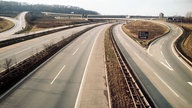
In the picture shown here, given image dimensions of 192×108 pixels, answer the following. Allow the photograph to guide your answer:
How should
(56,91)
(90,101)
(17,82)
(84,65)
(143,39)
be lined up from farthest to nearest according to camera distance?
(143,39) → (84,65) → (17,82) → (56,91) → (90,101)

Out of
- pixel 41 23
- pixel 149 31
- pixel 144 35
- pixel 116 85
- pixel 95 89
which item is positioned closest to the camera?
pixel 95 89

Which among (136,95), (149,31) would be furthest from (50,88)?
(149,31)

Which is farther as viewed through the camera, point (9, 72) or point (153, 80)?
point (153, 80)

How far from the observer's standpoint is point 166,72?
3088cm

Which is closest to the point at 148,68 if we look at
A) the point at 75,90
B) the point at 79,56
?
the point at 79,56

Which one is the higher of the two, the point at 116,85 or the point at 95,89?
the point at 95,89

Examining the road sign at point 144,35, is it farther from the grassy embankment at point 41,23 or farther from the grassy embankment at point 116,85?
the grassy embankment at point 41,23

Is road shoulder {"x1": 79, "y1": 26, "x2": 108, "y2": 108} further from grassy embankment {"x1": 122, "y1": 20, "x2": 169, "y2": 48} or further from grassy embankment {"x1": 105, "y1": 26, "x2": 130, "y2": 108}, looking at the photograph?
grassy embankment {"x1": 122, "y1": 20, "x2": 169, "y2": 48}

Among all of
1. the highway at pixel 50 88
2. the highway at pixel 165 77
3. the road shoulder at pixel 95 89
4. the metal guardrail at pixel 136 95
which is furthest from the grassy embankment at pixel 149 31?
the metal guardrail at pixel 136 95

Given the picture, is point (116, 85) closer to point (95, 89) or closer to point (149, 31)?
point (95, 89)

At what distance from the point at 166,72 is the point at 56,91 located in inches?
609

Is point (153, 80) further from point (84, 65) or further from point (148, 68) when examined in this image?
point (84, 65)

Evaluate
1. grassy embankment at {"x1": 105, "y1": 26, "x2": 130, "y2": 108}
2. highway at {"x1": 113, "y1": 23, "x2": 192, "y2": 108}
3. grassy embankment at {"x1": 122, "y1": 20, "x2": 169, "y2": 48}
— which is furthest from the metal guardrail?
grassy embankment at {"x1": 122, "y1": 20, "x2": 169, "y2": 48}

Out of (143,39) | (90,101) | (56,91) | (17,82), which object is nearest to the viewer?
(90,101)
